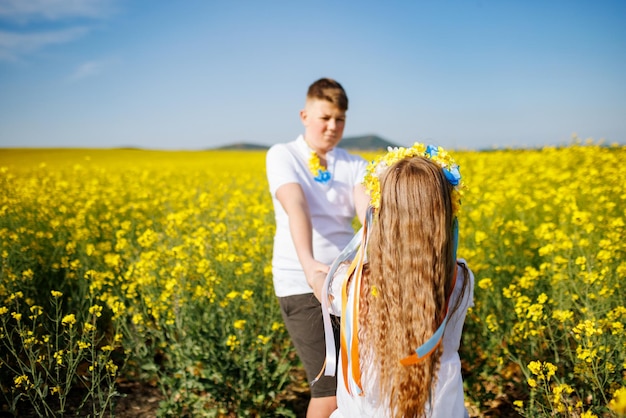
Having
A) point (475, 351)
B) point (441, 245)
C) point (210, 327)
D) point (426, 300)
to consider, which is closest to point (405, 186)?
point (441, 245)

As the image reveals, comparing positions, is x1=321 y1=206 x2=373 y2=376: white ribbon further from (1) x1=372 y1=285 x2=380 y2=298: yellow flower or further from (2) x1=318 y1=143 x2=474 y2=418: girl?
(1) x1=372 y1=285 x2=380 y2=298: yellow flower

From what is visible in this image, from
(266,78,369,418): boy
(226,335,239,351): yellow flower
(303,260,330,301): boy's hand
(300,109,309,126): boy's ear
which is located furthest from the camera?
(226,335,239,351): yellow flower

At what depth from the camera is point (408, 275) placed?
132cm

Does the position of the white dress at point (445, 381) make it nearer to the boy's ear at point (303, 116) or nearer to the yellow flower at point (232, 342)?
the boy's ear at point (303, 116)

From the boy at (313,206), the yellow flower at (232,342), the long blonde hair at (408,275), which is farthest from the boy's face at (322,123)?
the yellow flower at (232,342)

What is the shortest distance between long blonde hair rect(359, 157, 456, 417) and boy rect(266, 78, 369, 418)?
49cm

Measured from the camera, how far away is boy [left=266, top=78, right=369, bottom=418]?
186 cm

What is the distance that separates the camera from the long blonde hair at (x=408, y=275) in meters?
1.29

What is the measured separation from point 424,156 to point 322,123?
731mm

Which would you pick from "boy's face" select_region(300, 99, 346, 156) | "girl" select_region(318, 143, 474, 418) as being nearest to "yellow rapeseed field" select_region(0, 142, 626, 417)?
"girl" select_region(318, 143, 474, 418)

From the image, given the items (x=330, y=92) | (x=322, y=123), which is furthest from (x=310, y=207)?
(x=330, y=92)

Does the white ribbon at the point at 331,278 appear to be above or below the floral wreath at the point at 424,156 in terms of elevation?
below

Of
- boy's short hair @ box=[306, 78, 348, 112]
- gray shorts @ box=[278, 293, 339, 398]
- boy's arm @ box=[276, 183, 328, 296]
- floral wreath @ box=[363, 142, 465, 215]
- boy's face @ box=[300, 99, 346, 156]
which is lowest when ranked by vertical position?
gray shorts @ box=[278, 293, 339, 398]

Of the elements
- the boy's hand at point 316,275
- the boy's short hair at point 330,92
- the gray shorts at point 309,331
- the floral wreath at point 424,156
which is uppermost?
the boy's short hair at point 330,92
